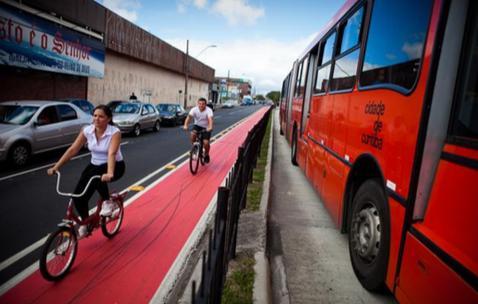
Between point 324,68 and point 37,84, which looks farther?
point 37,84

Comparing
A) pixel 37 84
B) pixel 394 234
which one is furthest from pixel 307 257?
pixel 37 84

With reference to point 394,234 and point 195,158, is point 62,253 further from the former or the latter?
point 195,158

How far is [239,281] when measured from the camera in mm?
3326

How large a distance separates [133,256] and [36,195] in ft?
10.9

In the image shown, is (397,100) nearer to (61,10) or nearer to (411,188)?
(411,188)

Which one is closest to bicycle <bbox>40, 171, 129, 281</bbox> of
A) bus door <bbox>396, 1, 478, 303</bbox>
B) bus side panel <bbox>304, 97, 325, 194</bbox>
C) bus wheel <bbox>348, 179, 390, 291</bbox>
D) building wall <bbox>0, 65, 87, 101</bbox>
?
Result: bus wheel <bbox>348, 179, 390, 291</bbox>

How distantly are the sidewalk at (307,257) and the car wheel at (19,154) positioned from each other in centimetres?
648

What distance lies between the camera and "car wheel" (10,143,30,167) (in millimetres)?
7945

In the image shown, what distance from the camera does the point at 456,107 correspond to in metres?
2.27

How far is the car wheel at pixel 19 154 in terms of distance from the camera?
7.95 metres

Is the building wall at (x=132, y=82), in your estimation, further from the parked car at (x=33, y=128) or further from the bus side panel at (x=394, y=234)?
the bus side panel at (x=394, y=234)

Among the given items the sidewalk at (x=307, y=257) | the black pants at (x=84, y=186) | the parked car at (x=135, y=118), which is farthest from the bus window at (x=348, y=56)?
the parked car at (x=135, y=118)

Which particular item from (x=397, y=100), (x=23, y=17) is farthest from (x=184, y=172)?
(x=23, y=17)

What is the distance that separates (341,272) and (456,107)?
2370mm
